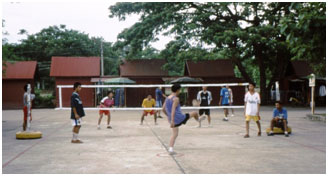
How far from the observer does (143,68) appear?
34281 millimetres

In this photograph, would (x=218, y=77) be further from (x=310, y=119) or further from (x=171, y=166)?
Answer: (x=171, y=166)

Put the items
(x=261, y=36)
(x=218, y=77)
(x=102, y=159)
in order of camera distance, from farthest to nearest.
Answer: (x=218, y=77)
(x=261, y=36)
(x=102, y=159)

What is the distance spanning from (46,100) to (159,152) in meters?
27.7

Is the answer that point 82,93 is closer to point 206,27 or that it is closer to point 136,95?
point 136,95

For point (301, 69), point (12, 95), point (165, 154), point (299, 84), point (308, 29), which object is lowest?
point (165, 154)

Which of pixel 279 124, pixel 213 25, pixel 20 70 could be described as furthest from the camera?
pixel 20 70

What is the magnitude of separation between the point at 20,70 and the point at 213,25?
16874 millimetres

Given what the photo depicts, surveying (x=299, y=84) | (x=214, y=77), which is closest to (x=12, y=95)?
(x=214, y=77)

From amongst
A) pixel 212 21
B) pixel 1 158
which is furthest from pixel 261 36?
pixel 1 158

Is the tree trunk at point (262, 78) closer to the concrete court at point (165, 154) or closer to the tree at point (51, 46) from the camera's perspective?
the concrete court at point (165, 154)

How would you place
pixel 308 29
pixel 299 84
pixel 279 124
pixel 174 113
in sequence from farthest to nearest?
pixel 299 84 → pixel 308 29 → pixel 279 124 → pixel 174 113

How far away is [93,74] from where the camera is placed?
33656mm

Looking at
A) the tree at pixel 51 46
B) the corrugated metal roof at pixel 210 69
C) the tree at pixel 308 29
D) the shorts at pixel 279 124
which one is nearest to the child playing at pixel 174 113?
the shorts at pixel 279 124

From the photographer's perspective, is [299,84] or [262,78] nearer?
[262,78]
